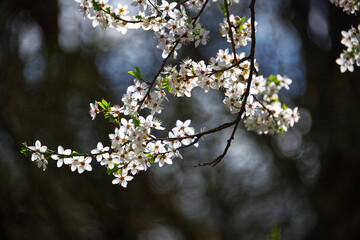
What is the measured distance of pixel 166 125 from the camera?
5.79 meters

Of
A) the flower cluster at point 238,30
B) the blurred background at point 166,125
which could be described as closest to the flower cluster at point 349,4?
the flower cluster at point 238,30

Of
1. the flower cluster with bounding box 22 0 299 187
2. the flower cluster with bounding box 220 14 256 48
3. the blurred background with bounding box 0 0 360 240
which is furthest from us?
the blurred background with bounding box 0 0 360 240

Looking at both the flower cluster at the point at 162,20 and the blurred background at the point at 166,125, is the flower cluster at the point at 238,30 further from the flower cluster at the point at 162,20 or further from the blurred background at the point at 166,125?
the blurred background at the point at 166,125

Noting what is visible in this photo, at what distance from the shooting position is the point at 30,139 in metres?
5.60

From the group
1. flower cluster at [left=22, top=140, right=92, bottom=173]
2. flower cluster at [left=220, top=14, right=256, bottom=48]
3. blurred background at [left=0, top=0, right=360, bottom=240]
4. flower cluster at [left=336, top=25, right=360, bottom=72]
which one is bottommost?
flower cluster at [left=22, top=140, right=92, bottom=173]

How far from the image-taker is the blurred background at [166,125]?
5699 mm

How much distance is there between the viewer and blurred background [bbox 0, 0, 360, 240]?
5.70 m

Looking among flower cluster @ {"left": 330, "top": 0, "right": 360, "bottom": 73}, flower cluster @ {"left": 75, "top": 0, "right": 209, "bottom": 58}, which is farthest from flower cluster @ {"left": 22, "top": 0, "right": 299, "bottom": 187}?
flower cluster @ {"left": 330, "top": 0, "right": 360, "bottom": 73}

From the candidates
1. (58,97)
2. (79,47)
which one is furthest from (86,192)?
(79,47)

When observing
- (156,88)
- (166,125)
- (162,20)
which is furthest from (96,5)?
(166,125)

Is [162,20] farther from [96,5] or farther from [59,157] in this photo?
[59,157]

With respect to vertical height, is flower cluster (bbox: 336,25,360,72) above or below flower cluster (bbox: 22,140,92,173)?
above

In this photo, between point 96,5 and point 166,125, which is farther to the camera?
point 166,125

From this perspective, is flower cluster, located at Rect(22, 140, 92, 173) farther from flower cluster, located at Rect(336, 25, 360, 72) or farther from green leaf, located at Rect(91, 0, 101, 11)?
flower cluster, located at Rect(336, 25, 360, 72)
